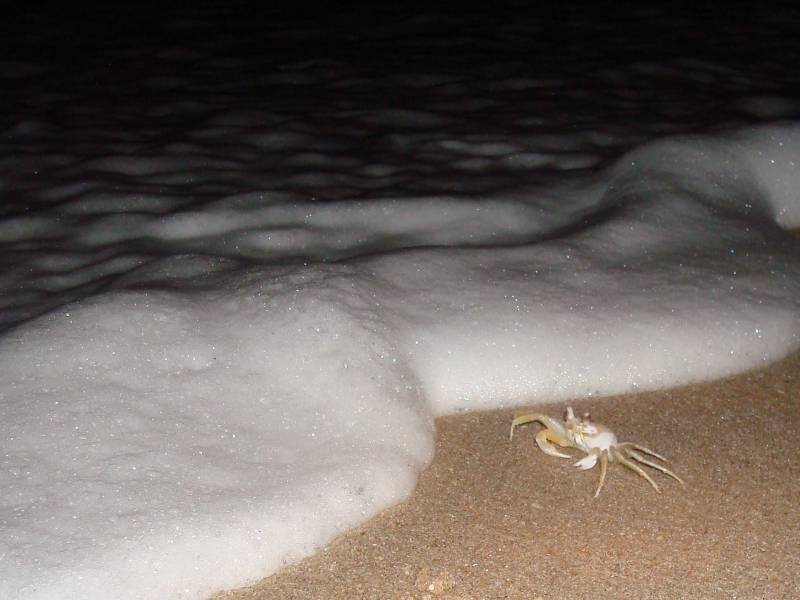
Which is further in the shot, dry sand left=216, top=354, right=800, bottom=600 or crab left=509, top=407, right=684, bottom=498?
crab left=509, top=407, right=684, bottom=498

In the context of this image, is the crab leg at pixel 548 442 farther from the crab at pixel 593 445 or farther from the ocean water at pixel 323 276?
the ocean water at pixel 323 276

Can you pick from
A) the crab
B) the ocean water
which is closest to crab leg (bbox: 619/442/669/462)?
the crab

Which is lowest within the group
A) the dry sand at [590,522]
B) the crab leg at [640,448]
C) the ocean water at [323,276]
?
the dry sand at [590,522]

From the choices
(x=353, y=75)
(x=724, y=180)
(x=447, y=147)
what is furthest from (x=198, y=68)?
(x=724, y=180)

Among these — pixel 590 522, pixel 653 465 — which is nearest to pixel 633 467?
pixel 653 465

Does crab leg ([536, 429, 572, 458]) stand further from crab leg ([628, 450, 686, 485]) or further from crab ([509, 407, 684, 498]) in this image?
crab leg ([628, 450, 686, 485])

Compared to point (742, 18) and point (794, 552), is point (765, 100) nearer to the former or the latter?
point (742, 18)

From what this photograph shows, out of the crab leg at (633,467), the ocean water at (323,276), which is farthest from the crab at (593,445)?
the ocean water at (323,276)
